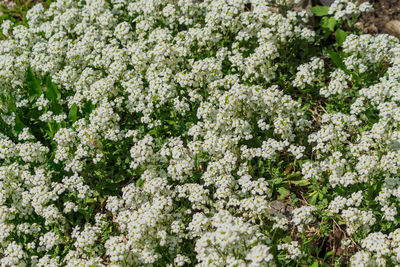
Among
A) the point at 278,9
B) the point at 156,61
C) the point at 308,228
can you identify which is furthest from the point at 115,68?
the point at 308,228

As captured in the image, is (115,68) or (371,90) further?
(115,68)

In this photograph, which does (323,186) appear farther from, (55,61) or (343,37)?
(55,61)

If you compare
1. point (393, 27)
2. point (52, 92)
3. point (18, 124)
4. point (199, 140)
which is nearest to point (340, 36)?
point (393, 27)

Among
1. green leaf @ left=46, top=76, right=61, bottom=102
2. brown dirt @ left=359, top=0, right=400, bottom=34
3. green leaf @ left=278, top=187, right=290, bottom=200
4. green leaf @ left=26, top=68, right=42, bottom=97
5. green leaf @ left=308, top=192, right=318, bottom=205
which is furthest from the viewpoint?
brown dirt @ left=359, top=0, right=400, bottom=34

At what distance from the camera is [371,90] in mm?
7516

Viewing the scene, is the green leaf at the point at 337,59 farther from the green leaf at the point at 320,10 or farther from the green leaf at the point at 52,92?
the green leaf at the point at 52,92

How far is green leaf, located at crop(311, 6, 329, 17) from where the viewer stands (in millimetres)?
9617

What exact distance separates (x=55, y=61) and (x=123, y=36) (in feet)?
4.44

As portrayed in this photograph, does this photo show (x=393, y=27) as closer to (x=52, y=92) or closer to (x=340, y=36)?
(x=340, y=36)

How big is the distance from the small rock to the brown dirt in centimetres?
7

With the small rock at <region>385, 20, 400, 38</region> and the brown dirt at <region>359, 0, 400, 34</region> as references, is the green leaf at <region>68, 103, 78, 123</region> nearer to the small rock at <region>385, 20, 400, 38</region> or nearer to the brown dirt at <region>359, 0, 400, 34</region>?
the brown dirt at <region>359, 0, 400, 34</region>

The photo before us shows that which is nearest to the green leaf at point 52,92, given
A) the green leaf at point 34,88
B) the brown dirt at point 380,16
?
the green leaf at point 34,88

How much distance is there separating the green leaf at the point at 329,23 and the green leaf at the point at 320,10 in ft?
0.38

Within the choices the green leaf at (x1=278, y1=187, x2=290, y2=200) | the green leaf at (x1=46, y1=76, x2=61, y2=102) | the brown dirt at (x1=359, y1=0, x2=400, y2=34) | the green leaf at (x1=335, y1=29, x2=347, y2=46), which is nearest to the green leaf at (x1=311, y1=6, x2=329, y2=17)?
the green leaf at (x1=335, y1=29, x2=347, y2=46)
